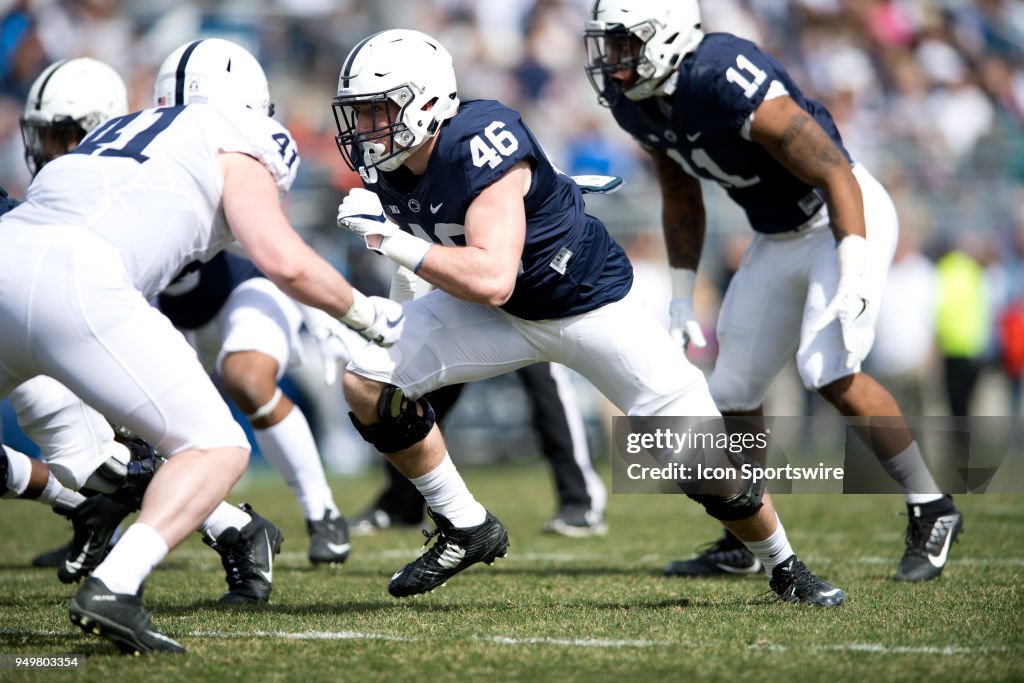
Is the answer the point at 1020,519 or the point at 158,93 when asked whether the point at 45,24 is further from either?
the point at 1020,519

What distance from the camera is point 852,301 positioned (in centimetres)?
422

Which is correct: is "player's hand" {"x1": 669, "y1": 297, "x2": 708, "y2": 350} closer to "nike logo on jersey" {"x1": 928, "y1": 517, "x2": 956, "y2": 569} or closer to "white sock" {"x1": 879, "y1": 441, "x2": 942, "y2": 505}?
"white sock" {"x1": 879, "y1": 441, "x2": 942, "y2": 505}

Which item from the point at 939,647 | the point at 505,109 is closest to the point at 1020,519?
the point at 939,647

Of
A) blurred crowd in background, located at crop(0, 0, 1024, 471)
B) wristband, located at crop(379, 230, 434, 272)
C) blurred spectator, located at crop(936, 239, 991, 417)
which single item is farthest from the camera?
blurred crowd in background, located at crop(0, 0, 1024, 471)

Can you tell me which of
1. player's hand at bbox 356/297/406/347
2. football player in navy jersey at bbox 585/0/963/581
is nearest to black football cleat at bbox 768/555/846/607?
football player in navy jersey at bbox 585/0/963/581

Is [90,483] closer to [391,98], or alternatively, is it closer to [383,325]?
[383,325]

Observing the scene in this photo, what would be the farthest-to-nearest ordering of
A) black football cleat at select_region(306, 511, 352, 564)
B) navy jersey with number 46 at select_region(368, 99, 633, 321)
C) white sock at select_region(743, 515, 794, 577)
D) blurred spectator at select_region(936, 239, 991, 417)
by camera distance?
blurred spectator at select_region(936, 239, 991, 417)
black football cleat at select_region(306, 511, 352, 564)
white sock at select_region(743, 515, 794, 577)
navy jersey with number 46 at select_region(368, 99, 633, 321)

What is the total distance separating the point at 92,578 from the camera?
119 inches

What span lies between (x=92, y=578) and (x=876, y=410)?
280cm

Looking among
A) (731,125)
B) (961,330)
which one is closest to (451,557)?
(731,125)

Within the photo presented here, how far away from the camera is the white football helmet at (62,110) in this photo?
17.2 ft

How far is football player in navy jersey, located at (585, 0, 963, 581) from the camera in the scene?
14.0 ft

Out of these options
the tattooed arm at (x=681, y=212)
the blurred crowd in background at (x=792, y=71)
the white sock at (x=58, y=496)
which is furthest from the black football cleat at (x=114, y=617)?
the blurred crowd in background at (x=792, y=71)

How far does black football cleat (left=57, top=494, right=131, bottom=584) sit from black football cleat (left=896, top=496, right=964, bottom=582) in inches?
114
